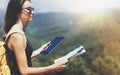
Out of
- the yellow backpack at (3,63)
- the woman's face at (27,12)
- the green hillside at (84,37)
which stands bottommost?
the yellow backpack at (3,63)

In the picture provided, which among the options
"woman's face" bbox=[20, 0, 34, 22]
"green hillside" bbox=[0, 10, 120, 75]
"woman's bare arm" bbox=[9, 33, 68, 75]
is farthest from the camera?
"green hillside" bbox=[0, 10, 120, 75]

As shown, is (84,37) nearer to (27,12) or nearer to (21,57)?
(27,12)

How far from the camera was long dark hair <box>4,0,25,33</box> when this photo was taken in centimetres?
312

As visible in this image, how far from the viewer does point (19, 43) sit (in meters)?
2.95

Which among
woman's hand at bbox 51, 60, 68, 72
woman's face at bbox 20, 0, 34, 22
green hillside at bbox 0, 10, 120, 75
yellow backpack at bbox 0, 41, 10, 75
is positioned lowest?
woman's hand at bbox 51, 60, 68, 72

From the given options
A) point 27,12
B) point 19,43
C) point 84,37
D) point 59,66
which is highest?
point 84,37

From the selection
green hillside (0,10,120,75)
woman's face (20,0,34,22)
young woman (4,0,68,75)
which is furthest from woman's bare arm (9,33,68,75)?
green hillside (0,10,120,75)

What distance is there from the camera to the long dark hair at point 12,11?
312 cm

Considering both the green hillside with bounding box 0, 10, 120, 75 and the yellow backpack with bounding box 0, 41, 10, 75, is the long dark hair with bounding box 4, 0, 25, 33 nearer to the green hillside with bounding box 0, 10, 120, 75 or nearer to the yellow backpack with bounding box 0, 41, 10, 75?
the yellow backpack with bounding box 0, 41, 10, 75

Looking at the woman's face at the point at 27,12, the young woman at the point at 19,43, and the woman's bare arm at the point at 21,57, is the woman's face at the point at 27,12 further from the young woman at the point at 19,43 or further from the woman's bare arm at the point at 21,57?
the woman's bare arm at the point at 21,57

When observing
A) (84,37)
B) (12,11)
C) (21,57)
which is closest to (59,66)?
(21,57)

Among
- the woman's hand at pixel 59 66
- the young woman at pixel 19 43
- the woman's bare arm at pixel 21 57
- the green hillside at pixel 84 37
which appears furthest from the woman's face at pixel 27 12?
the green hillside at pixel 84 37

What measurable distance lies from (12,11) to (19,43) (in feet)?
0.94

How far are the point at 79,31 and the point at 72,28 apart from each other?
0.41 meters
